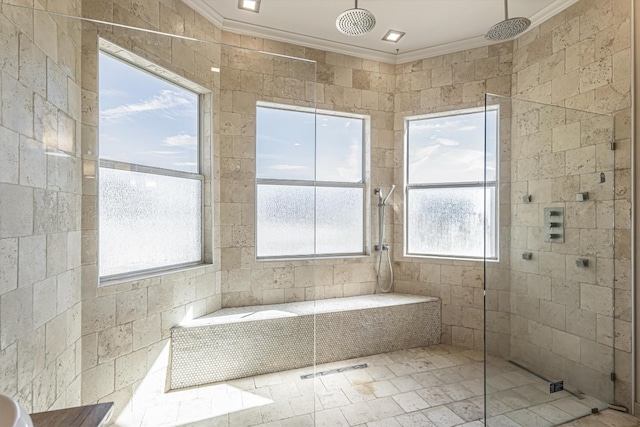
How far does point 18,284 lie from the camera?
1.33 meters

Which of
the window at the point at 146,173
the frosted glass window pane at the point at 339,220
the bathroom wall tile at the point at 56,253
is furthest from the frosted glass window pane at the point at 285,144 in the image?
Answer: the bathroom wall tile at the point at 56,253

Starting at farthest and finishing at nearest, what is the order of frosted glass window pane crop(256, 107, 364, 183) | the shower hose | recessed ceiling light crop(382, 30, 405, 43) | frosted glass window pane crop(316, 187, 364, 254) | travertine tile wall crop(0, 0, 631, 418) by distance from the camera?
the shower hose → frosted glass window pane crop(316, 187, 364, 254) → recessed ceiling light crop(382, 30, 405, 43) → frosted glass window pane crop(256, 107, 364, 183) → travertine tile wall crop(0, 0, 631, 418)

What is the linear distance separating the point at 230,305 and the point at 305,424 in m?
1.14

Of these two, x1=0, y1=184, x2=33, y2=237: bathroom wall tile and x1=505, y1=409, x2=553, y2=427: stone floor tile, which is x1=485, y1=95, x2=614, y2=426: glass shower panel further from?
x1=0, y1=184, x2=33, y2=237: bathroom wall tile

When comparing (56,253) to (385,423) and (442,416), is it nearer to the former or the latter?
(385,423)

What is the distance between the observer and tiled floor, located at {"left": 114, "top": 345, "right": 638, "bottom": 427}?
2.01m

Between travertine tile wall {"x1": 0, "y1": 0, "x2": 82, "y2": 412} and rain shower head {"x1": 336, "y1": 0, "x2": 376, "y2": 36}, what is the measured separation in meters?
1.69

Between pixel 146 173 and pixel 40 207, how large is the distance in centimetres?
77

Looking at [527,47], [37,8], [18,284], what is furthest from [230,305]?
[527,47]

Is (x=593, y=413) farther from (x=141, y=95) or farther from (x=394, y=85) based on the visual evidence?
(x=141, y=95)

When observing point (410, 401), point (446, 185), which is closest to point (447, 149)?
point (446, 185)

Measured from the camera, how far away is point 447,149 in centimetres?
339

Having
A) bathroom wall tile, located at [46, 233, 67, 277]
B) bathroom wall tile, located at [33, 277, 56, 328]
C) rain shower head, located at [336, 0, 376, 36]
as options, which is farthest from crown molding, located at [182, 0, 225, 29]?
bathroom wall tile, located at [33, 277, 56, 328]

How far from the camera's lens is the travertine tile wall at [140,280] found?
186 centimetres
